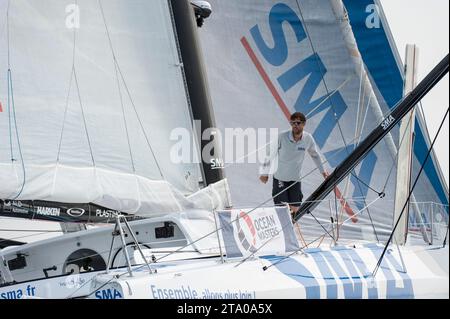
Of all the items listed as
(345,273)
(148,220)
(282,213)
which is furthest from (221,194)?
(345,273)

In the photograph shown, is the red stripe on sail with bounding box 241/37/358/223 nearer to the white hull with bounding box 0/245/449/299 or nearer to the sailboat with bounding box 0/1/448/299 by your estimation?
the sailboat with bounding box 0/1/448/299

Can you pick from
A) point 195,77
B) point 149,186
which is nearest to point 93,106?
point 149,186

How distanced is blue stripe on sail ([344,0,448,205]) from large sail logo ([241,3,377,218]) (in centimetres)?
29

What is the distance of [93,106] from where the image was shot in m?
4.91

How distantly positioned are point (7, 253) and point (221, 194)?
1.12 m

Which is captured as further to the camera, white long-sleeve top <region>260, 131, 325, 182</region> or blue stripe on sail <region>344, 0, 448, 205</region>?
blue stripe on sail <region>344, 0, 448, 205</region>

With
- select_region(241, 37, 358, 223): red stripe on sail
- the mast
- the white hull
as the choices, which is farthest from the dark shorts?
select_region(241, 37, 358, 223): red stripe on sail

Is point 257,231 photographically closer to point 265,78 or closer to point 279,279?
point 279,279

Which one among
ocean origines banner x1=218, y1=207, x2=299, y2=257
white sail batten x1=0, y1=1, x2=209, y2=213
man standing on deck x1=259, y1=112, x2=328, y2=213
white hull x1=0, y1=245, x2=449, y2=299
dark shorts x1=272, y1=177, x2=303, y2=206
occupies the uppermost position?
white sail batten x1=0, y1=1, x2=209, y2=213

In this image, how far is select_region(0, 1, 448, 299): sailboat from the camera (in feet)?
13.3

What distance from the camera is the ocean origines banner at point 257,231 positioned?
4129mm

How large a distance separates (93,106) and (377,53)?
2121mm

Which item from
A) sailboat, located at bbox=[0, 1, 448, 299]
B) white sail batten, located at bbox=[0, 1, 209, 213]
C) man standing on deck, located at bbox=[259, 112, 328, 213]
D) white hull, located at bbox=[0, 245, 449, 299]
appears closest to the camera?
white hull, located at bbox=[0, 245, 449, 299]

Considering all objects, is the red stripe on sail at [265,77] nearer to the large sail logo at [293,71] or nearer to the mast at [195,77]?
the large sail logo at [293,71]
